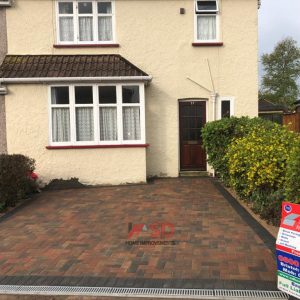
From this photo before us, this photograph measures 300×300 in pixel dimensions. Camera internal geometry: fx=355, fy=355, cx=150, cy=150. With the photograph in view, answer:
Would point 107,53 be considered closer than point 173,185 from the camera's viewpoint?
No

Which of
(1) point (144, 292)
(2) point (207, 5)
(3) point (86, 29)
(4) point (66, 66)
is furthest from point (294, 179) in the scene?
(3) point (86, 29)

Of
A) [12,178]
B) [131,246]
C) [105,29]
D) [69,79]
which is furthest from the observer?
[105,29]

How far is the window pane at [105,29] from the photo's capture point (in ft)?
35.9

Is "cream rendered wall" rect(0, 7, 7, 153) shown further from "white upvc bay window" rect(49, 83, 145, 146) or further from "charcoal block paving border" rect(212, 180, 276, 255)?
"charcoal block paving border" rect(212, 180, 276, 255)

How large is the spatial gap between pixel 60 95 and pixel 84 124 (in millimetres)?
1085

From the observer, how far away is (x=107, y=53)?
10914 mm

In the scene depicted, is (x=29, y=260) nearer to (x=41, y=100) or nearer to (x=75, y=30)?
(x=41, y=100)

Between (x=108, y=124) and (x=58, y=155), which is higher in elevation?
(x=108, y=124)

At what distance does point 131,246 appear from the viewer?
5.15 metres

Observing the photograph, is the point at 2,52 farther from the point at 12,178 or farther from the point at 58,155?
the point at 12,178

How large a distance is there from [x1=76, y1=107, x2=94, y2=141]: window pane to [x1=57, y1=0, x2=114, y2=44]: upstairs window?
7.55 feet

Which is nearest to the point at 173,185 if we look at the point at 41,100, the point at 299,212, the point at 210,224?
the point at 210,224

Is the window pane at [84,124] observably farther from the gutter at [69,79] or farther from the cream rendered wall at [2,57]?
the cream rendered wall at [2,57]

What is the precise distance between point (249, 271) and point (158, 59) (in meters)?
8.03
